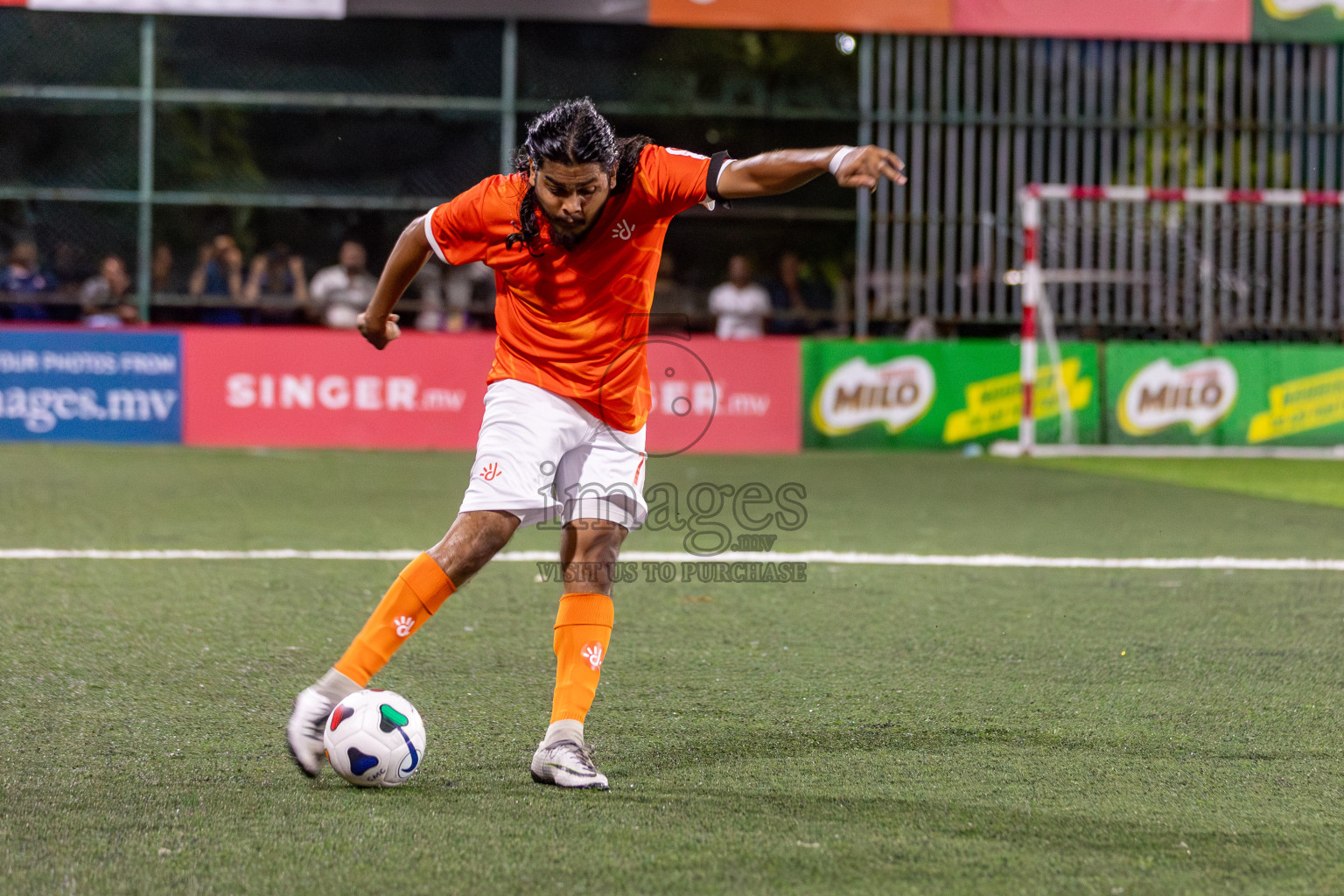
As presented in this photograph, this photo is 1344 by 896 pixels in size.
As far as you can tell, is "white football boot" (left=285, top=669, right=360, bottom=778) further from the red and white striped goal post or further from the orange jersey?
the red and white striped goal post

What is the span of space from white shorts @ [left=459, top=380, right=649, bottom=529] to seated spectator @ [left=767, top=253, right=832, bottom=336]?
11992 mm

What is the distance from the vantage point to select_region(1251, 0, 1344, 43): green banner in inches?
600

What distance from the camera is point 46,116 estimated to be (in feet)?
50.6

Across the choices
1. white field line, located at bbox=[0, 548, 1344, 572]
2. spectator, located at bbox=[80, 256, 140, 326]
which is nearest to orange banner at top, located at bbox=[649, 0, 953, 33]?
spectator, located at bbox=[80, 256, 140, 326]

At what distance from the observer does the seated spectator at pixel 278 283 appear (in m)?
15.3

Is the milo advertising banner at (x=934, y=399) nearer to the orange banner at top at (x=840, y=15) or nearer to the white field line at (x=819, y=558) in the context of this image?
the orange banner at top at (x=840, y=15)

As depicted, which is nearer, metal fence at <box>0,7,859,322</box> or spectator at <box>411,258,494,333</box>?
spectator at <box>411,258,494,333</box>

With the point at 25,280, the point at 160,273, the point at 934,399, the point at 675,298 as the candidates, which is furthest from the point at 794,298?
the point at 25,280

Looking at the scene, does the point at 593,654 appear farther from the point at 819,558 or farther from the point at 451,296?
the point at 451,296

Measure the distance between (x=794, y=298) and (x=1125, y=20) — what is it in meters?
4.44

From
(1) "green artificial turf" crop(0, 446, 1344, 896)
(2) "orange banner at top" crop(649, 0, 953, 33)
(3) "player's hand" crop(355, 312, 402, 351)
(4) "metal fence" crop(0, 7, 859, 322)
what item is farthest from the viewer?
(4) "metal fence" crop(0, 7, 859, 322)

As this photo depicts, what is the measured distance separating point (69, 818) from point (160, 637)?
2.10 m

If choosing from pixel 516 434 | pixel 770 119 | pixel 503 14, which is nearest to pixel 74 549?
pixel 516 434

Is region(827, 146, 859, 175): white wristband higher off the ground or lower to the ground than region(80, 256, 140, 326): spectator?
lower
